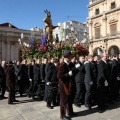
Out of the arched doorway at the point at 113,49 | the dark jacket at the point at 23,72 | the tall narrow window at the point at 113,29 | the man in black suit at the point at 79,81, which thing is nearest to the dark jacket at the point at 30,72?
the dark jacket at the point at 23,72

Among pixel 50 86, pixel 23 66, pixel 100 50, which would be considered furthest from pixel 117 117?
pixel 100 50

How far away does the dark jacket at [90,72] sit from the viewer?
21.9 feet

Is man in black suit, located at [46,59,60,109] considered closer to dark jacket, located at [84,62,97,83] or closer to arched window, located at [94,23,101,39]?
dark jacket, located at [84,62,97,83]

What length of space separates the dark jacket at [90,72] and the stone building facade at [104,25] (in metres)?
26.5

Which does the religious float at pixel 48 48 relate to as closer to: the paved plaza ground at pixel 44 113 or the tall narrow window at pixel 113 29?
the paved plaza ground at pixel 44 113

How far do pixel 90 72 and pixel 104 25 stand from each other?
29532 mm

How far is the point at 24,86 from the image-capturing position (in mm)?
10164

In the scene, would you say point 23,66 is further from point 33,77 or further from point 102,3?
point 102,3

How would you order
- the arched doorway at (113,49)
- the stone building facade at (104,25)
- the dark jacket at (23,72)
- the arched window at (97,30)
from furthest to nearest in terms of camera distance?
the arched window at (97,30)
the arched doorway at (113,49)
the stone building facade at (104,25)
the dark jacket at (23,72)

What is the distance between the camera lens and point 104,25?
3475 centimetres

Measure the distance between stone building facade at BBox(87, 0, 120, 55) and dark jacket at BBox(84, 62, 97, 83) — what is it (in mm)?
26482

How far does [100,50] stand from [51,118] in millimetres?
31592


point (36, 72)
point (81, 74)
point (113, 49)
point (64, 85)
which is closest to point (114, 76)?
point (81, 74)

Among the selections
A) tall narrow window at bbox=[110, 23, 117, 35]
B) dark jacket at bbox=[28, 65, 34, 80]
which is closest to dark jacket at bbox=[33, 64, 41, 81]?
dark jacket at bbox=[28, 65, 34, 80]
